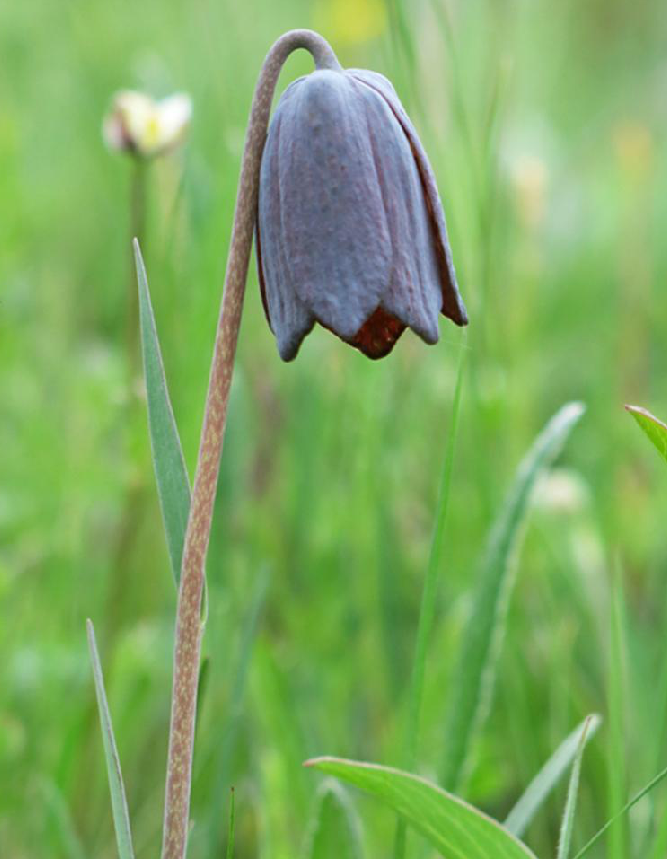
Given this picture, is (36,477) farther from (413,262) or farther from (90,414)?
(413,262)

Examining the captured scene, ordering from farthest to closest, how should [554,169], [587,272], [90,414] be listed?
1. [554,169]
2. [587,272]
3. [90,414]

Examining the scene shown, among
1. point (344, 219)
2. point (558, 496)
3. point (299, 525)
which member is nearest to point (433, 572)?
point (344, 219)

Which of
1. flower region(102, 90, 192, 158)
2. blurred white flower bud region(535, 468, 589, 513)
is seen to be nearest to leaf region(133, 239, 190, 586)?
flower region(102, 90, 192, 158)

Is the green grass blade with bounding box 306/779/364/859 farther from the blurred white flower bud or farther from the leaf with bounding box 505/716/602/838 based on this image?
the blurred white flower bud

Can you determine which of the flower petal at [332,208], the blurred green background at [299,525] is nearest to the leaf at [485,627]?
the blurred green background at [299,525]

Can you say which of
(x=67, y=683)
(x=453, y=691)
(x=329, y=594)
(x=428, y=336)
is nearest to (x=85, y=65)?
(x=329, y=594)

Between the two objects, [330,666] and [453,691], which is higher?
[453,691]

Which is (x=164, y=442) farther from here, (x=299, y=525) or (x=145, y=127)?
(x=299, y=525)
